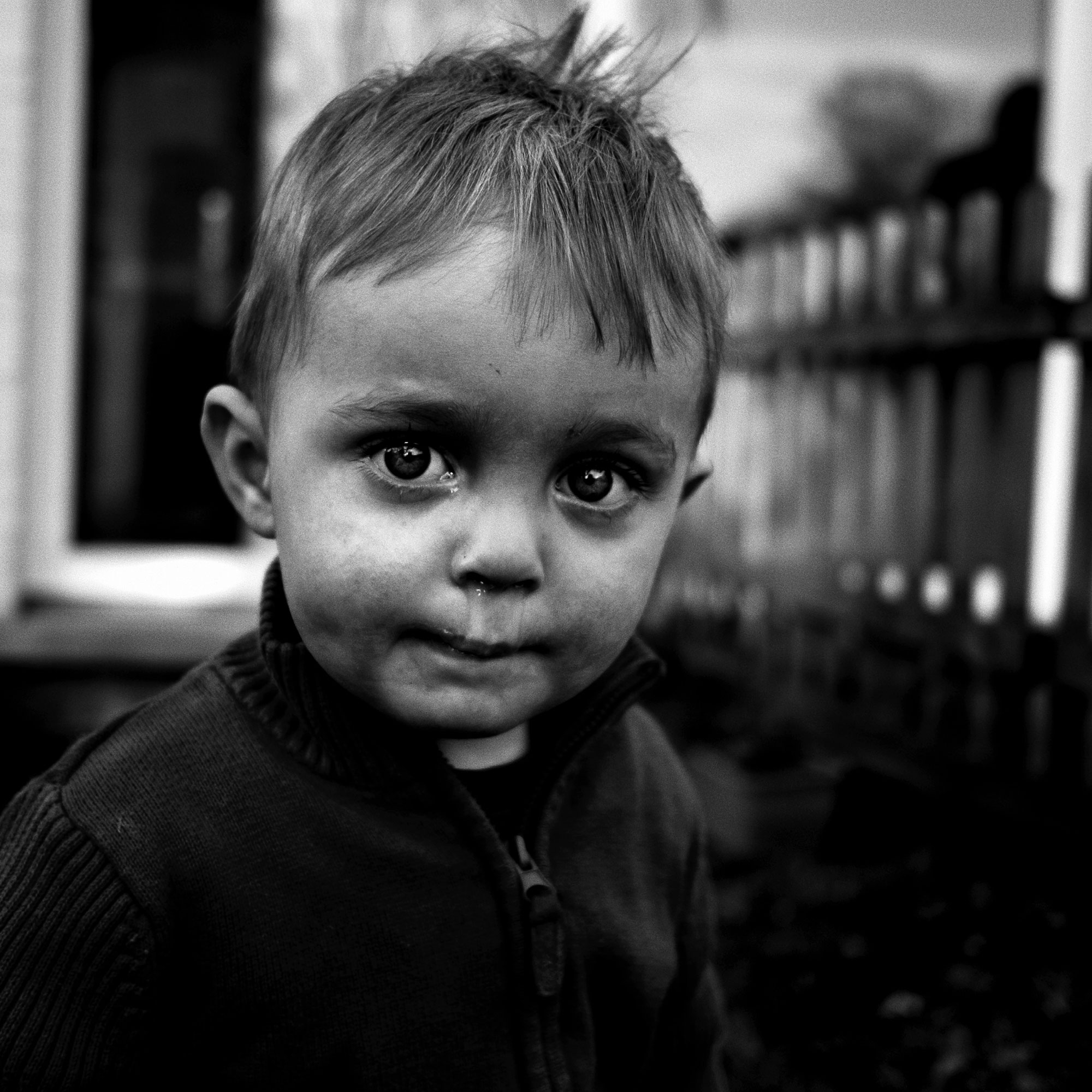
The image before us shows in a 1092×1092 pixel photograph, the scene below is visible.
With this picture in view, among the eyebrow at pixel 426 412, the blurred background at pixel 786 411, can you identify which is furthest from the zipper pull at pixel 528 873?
the blurred background at pixel 786 411

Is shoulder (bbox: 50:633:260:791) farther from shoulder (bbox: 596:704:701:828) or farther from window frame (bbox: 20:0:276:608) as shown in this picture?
window frame (bbox: 20:0:276:608)

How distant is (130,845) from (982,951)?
204cm

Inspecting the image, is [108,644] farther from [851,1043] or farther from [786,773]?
[851,1043]

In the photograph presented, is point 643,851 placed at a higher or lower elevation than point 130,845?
lower

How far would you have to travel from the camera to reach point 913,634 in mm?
3785

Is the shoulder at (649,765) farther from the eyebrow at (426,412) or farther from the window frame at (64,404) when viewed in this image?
the window frame at (64,404)

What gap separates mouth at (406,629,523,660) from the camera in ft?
3.54

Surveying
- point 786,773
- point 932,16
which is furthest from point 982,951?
point 932,16

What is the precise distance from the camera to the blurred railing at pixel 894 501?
11.1 ft

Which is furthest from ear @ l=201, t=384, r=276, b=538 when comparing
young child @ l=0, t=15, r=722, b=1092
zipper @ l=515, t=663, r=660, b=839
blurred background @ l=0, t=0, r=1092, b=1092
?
blurred background @ l=0, t=0, r=1092, b=1092

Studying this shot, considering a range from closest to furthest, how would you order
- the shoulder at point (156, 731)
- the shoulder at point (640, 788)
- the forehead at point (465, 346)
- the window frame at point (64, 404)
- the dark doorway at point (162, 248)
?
1. the forehead at point (465, 346)
2. the shoulder at point (156, 731)
3. the shoulder at point (640, 788)
4. the window frame at point (64, 404)
5. the dark doorway at point (162, 248)

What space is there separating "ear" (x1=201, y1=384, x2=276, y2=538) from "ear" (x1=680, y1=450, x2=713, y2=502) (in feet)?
1.44

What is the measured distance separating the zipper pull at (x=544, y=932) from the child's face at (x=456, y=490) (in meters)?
0.19

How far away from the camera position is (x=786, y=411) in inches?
175
